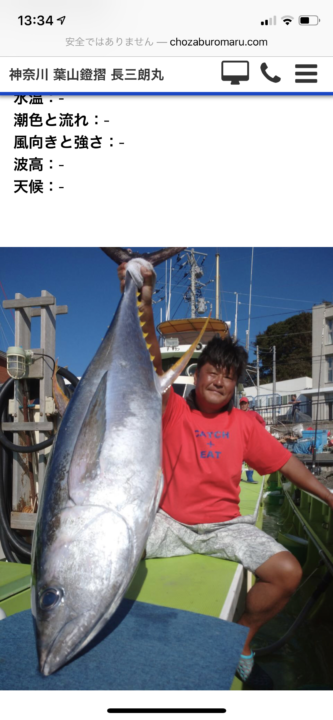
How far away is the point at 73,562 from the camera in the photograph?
965 mm

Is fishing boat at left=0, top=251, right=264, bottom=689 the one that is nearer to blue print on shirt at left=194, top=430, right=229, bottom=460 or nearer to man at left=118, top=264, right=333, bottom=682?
man at left=118, top=264, right=333, bottom=682

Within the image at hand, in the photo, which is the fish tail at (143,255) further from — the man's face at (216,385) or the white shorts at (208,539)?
the white shorts at (208,539)

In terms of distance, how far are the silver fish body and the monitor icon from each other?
3.53ft

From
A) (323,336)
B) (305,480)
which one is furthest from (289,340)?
(305,480)

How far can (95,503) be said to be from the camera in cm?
103

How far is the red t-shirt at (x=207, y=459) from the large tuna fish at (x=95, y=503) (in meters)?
0.56

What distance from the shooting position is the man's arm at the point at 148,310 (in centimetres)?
155

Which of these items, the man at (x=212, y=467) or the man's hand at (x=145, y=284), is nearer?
the man's hand at (x=145, y=284)

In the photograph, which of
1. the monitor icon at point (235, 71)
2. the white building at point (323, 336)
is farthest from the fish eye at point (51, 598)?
the white building at point (323, 336)

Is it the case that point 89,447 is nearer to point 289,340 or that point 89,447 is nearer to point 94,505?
point 94,505

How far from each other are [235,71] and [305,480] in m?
1.59

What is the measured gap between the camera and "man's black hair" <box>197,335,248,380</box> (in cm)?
180

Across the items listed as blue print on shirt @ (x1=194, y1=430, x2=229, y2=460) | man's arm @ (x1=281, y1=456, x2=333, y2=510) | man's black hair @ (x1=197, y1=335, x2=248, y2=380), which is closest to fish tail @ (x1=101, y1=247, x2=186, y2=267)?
man's black hair @ (x1=197, y1=335, x2=248, y2=380)

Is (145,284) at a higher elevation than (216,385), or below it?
higher
